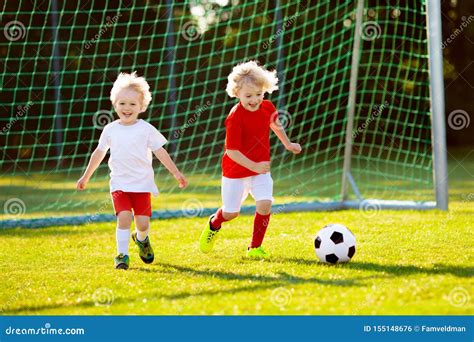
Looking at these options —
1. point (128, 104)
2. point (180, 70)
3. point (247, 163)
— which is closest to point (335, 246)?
point (247, 163)

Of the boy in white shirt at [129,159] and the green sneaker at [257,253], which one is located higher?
the boy in white shirt at [129,159]

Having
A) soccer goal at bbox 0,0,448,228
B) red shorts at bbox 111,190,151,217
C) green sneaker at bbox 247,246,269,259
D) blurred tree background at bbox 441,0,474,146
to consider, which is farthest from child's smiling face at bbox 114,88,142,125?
blurred tree background at bbox 441,0,474,146

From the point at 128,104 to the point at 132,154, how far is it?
28cm

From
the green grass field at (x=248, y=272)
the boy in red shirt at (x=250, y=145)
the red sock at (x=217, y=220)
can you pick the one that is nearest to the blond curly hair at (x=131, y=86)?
the boy in red shirt at (x=250, y=145)

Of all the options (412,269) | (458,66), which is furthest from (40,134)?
(412,269)

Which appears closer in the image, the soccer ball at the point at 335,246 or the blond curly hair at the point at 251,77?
the soccer ball at the point at 335,246

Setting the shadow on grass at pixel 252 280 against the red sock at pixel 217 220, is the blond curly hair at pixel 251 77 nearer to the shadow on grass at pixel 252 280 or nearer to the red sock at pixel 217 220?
the red sock at pixel 217 220

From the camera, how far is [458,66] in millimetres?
14836

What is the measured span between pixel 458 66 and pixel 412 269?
36.2 ft

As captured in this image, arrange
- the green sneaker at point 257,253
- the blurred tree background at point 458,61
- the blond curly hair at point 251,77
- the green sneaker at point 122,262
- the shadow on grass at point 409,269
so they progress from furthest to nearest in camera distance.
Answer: the blurred tree background at point 458,61
the green sneaker at point 257,253
the blond curly hair at point 251,77
the green sneaker at point 122,262
the shadow on grass at point 409,269

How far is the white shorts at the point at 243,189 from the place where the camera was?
16.6 ft

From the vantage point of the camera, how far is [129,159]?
4871mm

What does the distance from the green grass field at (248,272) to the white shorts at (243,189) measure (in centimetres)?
32

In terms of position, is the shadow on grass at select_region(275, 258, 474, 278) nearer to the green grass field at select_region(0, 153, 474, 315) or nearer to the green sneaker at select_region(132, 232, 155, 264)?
the green grass field at select_region(0, 153, 474, 315)
